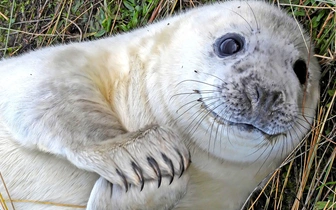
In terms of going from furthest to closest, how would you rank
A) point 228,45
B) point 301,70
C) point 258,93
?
point 301,70 < point 228,45 < point 258,93

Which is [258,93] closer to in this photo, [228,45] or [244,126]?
[244,126]

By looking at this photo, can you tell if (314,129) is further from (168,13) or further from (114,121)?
(168,13)

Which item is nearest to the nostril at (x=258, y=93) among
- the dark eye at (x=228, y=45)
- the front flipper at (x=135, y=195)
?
the dark eye at (x=228, y=45)

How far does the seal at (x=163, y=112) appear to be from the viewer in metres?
2.36

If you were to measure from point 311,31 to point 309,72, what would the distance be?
34cm

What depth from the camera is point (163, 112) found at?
2785 mm

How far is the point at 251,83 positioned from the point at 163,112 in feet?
1.93

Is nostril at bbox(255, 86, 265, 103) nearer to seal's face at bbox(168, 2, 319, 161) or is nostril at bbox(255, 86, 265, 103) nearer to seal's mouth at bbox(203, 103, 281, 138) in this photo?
seal's face at bbox(168, 2, 319, 161)

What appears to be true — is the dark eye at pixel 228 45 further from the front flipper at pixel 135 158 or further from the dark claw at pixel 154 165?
the dark claw at pixel 154 165

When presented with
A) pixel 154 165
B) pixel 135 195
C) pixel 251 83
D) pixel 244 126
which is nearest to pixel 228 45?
pixel 251 83

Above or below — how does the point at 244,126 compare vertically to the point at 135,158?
above

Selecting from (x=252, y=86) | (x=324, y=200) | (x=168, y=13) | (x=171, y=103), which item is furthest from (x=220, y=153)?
(x=168, y=13)

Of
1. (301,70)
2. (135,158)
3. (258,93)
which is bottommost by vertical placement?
(135,158)

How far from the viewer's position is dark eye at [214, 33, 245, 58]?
2.61 m
